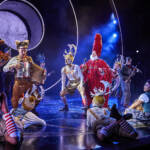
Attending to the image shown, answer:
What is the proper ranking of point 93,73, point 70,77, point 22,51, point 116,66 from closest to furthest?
point 22,51
point 70,77
point 93,73
point 116,66

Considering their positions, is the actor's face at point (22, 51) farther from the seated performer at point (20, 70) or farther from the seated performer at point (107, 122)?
the seated performer at point (107, 122)

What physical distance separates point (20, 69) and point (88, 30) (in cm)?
214

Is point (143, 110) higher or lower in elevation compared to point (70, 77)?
lower

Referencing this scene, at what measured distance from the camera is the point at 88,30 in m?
4.87

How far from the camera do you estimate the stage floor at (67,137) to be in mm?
2297

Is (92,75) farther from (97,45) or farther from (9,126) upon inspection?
(9,126)

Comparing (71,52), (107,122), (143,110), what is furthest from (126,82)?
(107,122)

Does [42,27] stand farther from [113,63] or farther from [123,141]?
[123,141]

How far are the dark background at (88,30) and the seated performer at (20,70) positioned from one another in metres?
0.51

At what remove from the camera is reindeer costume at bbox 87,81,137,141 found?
8.50ft

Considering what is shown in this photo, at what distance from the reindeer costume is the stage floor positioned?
0.38 ft

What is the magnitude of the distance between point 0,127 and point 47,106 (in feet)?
6.89

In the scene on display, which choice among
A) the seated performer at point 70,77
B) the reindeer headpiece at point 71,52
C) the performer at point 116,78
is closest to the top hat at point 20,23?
the reindeer headpiece at point 71,52

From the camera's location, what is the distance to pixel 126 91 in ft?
16.4
